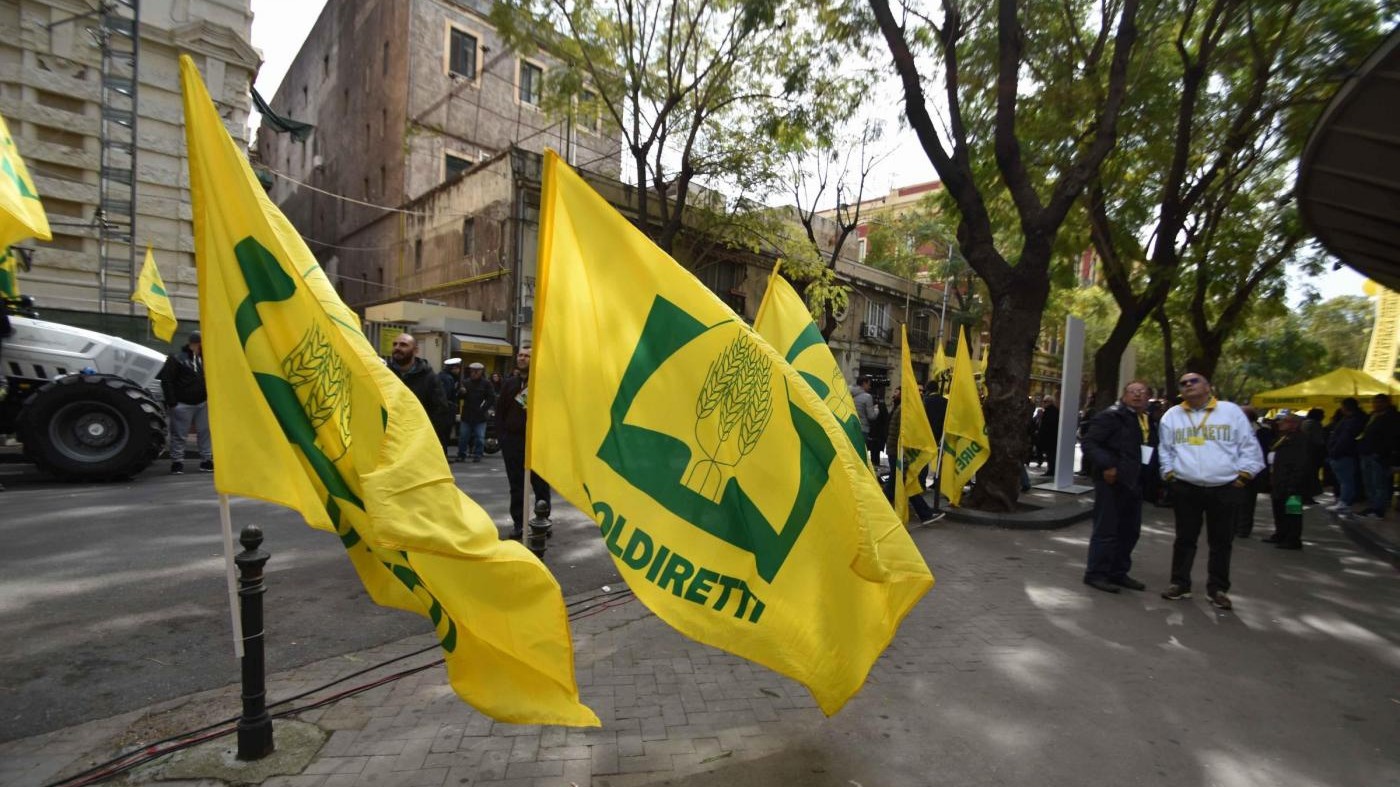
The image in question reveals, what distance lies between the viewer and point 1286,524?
823 centimetres

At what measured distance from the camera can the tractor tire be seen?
7863mm

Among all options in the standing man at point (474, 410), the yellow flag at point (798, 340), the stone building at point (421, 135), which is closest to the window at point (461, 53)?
the stone building at point (421, 135)

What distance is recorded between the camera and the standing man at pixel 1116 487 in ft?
19.3

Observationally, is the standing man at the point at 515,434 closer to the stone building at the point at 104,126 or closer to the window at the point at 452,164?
the stone building at the point at 104,126

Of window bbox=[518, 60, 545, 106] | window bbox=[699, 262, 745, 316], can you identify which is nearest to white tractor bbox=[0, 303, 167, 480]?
window bbox=[699, 262, 745, 316]

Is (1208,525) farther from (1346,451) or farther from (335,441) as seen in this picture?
(1346,451)

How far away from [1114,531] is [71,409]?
10737 millimetres

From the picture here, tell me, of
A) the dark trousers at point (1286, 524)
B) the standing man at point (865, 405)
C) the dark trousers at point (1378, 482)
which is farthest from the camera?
the dark trousers at point (1378, 482)

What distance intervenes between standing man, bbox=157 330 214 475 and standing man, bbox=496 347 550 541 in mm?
4796

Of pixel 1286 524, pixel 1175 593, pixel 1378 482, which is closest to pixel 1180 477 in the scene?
pixel 1175 593

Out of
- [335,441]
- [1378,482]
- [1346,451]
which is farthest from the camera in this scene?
[1346,451]

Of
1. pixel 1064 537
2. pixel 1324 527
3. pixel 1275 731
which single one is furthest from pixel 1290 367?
pixel 1275 731

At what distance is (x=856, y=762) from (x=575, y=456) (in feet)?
5.83

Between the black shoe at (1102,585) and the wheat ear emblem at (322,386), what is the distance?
19.4ft
